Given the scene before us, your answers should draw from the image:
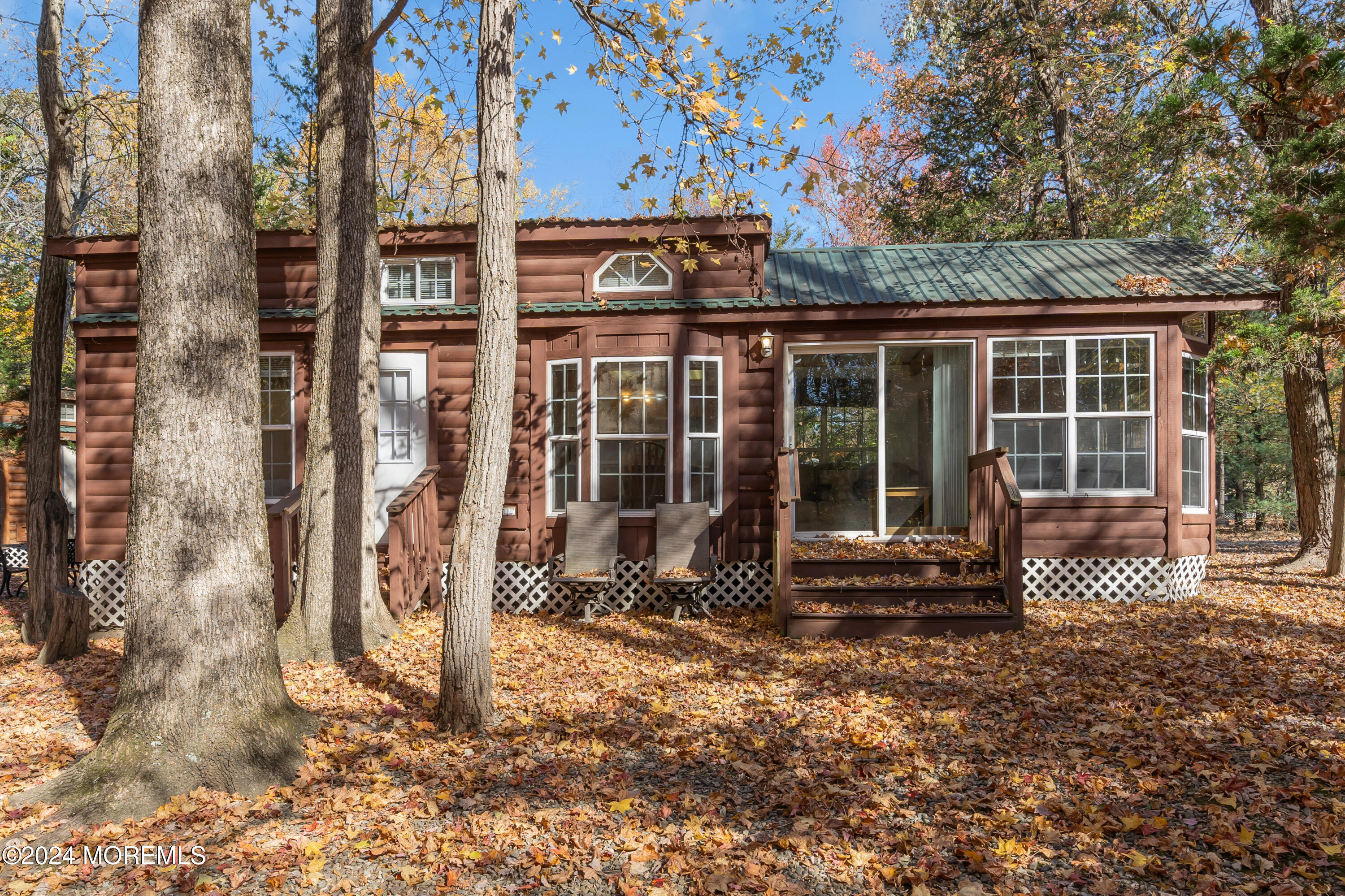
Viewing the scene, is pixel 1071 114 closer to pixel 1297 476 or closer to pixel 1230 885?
pixel 1297 476

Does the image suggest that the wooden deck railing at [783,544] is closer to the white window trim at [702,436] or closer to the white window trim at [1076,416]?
the white window trim at [702,436]

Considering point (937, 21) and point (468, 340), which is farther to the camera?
point (937, 21)

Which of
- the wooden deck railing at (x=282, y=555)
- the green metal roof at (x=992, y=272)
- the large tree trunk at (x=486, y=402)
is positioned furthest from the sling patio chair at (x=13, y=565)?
the green metal roof at (x=992, y=272)

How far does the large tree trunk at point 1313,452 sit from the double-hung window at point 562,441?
880 cm

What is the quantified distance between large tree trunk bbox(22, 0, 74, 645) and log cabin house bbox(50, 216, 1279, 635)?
2.88ft

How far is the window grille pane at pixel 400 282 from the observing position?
8.91 meters

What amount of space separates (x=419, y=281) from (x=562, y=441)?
8.54 feet

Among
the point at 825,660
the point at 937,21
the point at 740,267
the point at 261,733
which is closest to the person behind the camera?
the point at 261,733

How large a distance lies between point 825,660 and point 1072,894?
3346mm

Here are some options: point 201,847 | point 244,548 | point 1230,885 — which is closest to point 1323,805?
point 1230,885

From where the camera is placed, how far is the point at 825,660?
20.2ft

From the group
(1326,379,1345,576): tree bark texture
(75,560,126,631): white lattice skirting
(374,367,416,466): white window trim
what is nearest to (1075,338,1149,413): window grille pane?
(1326,379,1345,576): tree bark texture

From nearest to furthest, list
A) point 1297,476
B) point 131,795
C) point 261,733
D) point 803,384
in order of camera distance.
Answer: point 131,795
point 261,733
point 1297,476
point 803,384

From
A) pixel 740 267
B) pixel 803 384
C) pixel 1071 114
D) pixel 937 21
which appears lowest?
pixel 803 384
